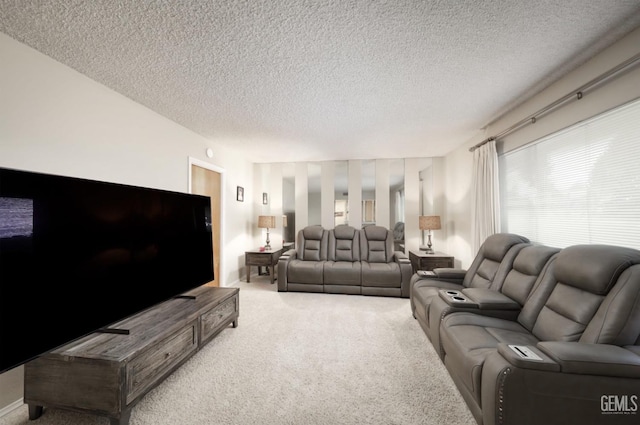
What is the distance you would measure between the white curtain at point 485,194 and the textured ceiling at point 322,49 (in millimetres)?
565

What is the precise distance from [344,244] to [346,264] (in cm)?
56

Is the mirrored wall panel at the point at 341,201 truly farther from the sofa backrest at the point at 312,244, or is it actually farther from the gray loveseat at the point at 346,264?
the sofa backrest at the point at 312,244

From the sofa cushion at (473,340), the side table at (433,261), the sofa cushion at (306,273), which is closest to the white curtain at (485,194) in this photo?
the side table at (433,261)

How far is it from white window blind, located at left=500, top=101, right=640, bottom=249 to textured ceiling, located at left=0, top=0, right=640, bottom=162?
583 mm

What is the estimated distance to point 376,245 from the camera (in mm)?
4676

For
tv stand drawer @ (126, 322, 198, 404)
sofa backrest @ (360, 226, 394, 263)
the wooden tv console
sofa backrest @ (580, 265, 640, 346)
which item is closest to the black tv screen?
the wooden tv console

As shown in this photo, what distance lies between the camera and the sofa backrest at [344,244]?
4684mm

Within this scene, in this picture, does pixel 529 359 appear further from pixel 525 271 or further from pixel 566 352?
pixel 525 271

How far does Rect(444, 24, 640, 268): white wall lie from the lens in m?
1.70

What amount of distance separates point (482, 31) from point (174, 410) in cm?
331

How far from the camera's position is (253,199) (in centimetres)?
564

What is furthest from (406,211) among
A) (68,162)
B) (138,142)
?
(68,162)

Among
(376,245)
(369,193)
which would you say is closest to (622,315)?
(376,245)

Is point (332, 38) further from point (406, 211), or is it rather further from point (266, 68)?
point (406, 211)
